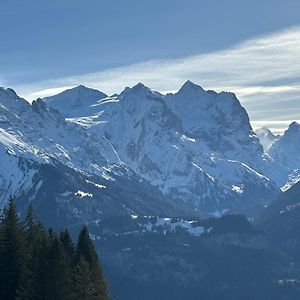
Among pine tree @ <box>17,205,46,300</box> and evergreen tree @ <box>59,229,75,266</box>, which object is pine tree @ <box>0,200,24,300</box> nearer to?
pine tree @ <box>17,205,46,300</box>

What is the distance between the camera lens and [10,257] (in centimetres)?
11669

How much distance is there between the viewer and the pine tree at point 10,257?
114438 mm

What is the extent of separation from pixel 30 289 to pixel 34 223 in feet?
104

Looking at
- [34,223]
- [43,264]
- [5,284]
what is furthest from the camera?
[34,223]

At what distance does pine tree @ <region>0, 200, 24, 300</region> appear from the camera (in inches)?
4505

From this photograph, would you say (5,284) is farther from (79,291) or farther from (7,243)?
(79,291)

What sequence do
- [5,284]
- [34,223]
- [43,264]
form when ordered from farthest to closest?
1. [34,223]
2. [5,284]
3. [43,264]

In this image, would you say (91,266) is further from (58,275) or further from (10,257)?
(58,275)

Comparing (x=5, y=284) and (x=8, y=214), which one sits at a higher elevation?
(x=8, y=214)

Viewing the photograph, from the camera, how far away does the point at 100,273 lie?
116 metres

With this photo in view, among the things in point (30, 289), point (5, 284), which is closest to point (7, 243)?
point (5, 284)

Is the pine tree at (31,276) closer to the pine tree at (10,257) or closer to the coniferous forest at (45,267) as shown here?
the coniferous forest at (45,267)

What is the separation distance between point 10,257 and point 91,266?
389 inches

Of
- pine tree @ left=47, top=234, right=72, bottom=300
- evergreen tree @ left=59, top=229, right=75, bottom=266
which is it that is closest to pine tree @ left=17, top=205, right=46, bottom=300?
pine tree @ left=47, top=234, right=72, bottom=300
